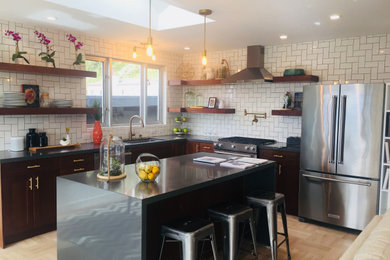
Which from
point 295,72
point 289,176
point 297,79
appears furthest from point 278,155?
point 295,72

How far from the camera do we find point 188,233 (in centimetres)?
249

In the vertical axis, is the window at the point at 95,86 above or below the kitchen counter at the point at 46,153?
above

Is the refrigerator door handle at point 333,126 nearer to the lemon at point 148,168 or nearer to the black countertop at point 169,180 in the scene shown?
the black countertop at point 169,180

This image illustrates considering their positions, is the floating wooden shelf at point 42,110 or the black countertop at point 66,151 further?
the floating wooden shelf at point 42,110

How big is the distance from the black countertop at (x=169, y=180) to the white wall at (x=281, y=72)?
2340 mm

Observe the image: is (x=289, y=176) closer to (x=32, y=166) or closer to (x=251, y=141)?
(x=251, y=141)

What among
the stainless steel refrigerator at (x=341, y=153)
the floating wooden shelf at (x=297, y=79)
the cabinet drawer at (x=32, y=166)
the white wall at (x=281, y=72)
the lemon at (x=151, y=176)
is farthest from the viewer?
the floating wooden shelf at (x=297, y=79)

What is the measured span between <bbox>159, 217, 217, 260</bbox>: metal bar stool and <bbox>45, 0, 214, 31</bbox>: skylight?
249 centimetres

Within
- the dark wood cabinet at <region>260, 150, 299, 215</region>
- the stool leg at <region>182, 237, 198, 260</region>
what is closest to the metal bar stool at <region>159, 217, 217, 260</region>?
the stool leg at <region>182, 237, 198, 260</region>

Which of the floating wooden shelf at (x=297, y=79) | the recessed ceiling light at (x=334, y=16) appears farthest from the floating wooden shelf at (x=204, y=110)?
the recessed ceiling light at (x=334, y=16)

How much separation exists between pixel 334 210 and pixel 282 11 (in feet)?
8.47

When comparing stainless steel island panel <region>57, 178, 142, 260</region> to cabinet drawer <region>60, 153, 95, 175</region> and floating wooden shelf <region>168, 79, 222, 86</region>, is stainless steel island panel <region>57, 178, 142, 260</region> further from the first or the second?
floating wooden shelf <region>168, 79, 222, 86</region>

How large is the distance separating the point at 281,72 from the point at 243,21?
5.71 ft

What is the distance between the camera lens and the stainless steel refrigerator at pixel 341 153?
13.3ft
